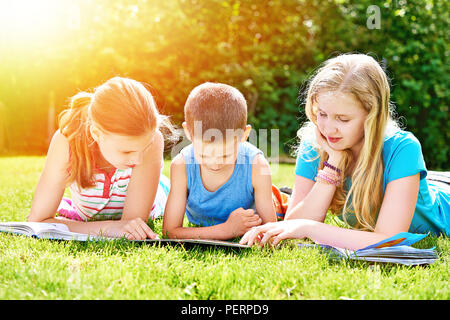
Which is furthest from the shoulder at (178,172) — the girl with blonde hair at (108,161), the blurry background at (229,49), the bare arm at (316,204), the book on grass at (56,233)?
the blurry background at (229,49)

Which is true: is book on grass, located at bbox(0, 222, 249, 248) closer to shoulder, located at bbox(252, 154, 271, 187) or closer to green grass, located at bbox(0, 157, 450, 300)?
green grass, located at bbox(0, 157, 450, 300)

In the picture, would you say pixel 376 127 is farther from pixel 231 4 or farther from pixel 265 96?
pixel 231 4

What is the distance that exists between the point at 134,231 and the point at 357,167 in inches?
58.0

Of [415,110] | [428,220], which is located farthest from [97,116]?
[415,110]

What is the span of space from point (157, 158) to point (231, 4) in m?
9.18

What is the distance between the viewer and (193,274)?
2.23 metres

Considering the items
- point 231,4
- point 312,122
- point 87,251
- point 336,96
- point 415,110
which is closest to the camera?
point 87,251

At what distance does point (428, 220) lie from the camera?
10.7 feet

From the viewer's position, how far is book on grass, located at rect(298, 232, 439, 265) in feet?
8.18

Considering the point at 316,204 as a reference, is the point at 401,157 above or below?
above

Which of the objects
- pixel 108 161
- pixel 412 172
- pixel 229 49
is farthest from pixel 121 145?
pixel 229 49

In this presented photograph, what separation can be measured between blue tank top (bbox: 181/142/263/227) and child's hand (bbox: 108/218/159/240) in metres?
0.45

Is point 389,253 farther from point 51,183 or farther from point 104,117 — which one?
point 51,183

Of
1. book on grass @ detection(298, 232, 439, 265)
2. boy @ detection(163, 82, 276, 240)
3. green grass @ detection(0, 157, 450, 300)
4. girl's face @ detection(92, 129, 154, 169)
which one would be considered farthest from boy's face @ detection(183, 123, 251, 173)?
book on grass @ detection(298, 232, 439, 265)
